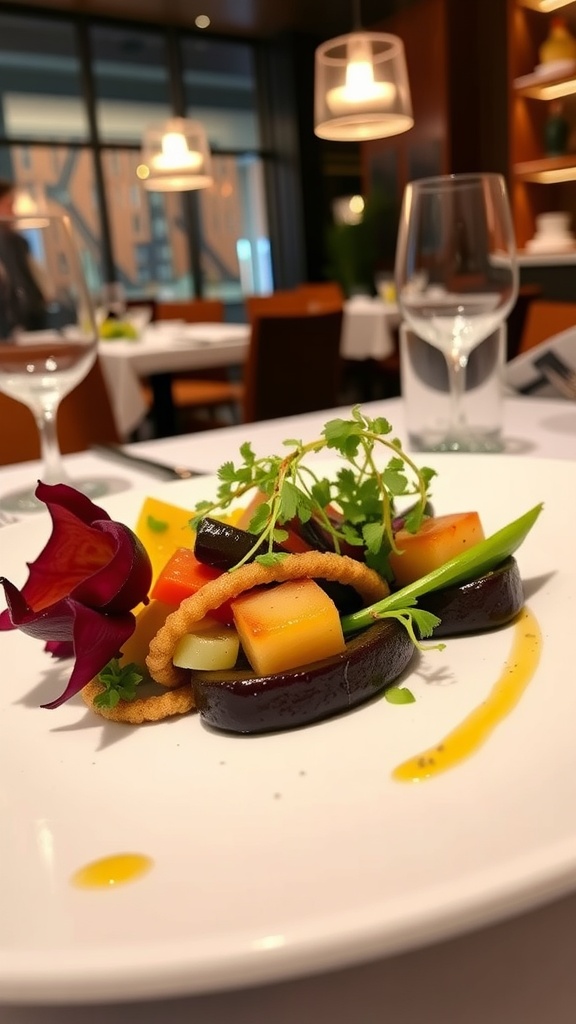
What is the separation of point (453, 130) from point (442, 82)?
0.44 m

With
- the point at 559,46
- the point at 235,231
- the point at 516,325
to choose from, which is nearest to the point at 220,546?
the point at 516,325

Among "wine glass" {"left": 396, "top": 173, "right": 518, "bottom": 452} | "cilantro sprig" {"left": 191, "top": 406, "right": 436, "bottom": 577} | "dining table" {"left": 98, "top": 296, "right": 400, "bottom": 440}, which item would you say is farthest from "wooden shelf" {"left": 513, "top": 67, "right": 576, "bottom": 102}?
"cilantro sprig" {"left": 191, "top": 406, "right": 436, "bottom": 577}

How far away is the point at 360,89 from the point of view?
141 inches

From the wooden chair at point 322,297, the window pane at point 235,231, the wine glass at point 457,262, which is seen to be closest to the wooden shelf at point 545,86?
the wooden chair at point 322,297

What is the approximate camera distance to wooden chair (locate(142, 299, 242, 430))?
189 inches

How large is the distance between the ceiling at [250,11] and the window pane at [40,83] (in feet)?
1.33

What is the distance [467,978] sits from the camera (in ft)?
1.36

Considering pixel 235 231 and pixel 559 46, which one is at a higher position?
pixel 559 46

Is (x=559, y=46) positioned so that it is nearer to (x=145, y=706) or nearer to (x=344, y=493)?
(x=344, y=493)

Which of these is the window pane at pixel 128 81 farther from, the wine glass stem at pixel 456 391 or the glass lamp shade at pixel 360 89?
the wine glass stem at pixel 456 391

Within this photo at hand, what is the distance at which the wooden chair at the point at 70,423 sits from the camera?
6.98ft

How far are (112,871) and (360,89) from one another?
148 inches

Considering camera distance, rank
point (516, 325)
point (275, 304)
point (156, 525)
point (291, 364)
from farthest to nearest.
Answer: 1. point (275, 304)
2. point (516, 325)
3. point (291, 364)
4. point (156, 525)

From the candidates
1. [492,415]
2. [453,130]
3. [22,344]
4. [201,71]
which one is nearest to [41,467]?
[22,344]
